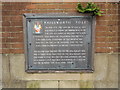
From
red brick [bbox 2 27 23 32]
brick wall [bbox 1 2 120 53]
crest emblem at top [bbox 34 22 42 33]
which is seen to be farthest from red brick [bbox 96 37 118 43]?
red brick [bbox 2 27 23 32]

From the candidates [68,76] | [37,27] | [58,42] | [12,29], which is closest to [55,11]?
[37,27]

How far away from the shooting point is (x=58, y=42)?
10.2ft

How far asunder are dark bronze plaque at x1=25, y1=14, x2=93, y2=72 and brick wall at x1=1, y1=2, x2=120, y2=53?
140 millimetres

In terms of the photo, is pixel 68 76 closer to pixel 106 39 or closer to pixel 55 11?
pixel 106 39

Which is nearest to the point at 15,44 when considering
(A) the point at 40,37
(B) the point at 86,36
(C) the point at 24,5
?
(A) the point at 40,37

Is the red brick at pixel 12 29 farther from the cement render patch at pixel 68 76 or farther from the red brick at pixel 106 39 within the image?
the red brick at pixel 106 39

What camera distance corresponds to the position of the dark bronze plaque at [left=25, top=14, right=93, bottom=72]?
3.07 metres

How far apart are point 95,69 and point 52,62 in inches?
36.7

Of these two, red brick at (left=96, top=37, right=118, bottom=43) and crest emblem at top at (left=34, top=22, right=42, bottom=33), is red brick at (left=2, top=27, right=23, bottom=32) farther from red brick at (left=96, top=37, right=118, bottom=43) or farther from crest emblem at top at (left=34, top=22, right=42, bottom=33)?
red brick at (left=96, top=37, right=118, bottom=43)

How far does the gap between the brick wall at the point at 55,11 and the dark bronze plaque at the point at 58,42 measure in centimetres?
14

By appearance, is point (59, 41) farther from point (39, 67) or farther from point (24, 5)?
point (24, 5)

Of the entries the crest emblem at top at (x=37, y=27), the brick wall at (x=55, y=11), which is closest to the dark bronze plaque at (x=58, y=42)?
the crest emblem at top at (x=37, y=27)

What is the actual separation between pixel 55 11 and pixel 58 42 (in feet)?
2.13

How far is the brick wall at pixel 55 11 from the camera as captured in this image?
308 cm
